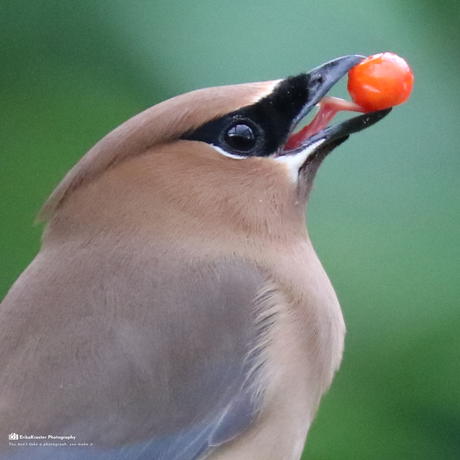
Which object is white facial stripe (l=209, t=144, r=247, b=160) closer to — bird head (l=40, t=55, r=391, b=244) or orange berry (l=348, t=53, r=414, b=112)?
bird head (l=40, t=55, r=391, b=244)

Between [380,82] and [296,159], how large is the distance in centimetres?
28

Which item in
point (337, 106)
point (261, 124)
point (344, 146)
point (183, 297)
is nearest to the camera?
point (183, 297)

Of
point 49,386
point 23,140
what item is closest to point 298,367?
point 49,386

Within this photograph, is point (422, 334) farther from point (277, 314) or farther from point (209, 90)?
point (209, 90)

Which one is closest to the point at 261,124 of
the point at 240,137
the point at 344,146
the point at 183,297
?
the point at 240,137

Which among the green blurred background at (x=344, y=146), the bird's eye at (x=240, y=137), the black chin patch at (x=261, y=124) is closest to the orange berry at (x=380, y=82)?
the black chin patch at (x=261, y=124)

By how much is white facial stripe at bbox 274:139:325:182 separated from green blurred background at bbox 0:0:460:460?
2.00 ft

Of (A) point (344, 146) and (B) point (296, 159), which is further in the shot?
(A) point (344, 146)

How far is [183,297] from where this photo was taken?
7.75 feet

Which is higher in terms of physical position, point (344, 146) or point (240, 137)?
point (240, 137)

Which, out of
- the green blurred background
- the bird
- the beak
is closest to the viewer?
the bird

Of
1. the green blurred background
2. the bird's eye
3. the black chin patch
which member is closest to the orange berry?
the black chin patch

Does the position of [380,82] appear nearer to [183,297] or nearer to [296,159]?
[296,159]

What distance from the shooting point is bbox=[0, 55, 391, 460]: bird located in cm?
227
